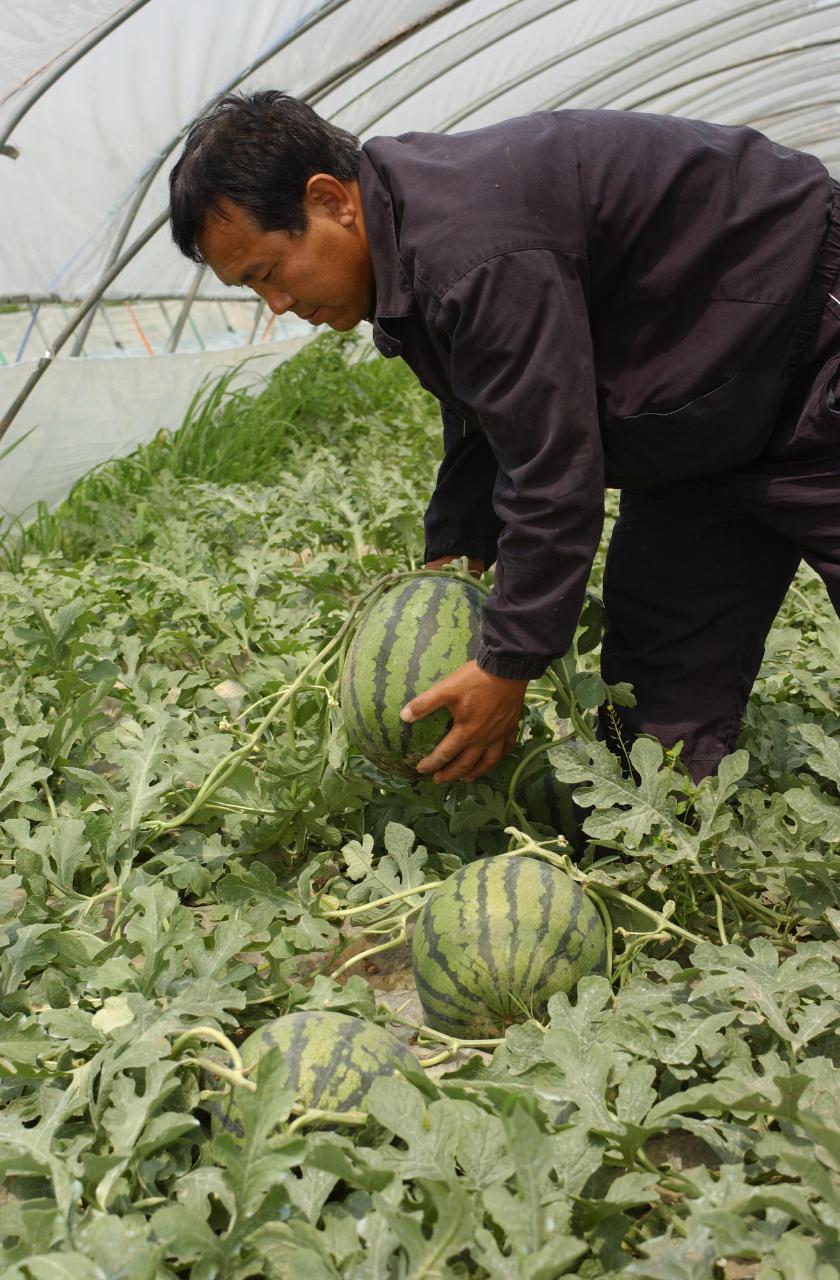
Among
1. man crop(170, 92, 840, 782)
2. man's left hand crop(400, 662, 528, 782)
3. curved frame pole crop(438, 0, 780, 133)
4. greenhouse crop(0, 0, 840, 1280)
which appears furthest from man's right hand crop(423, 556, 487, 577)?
curved frame pole crop(438, 0, 780, 133)

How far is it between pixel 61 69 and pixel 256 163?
9.74ft

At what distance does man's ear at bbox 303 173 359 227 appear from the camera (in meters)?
2.07

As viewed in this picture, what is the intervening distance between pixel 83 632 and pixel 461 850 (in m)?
1.46

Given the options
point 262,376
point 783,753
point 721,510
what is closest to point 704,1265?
point 783,753

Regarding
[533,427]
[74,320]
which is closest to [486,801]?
[533,427]

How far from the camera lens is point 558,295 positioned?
1.86 m

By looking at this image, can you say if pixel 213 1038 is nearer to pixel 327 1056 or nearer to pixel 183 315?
pixel 327 1056

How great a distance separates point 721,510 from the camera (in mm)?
2473

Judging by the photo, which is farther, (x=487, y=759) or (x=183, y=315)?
(x=183, y=315)

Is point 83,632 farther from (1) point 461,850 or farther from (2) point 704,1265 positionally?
(2) point 704,1265

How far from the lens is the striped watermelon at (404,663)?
2.17m

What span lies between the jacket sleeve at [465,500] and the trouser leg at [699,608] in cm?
30

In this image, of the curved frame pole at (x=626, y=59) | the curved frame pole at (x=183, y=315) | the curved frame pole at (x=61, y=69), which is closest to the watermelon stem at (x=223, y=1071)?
the curved frame pole at (x=61, y=69)

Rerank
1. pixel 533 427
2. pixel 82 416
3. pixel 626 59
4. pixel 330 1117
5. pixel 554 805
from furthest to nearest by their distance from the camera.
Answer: pixel 626 59 < pixel 82 416 < pixel 554 805 < pixel 533 427 < pixel 330 1117
